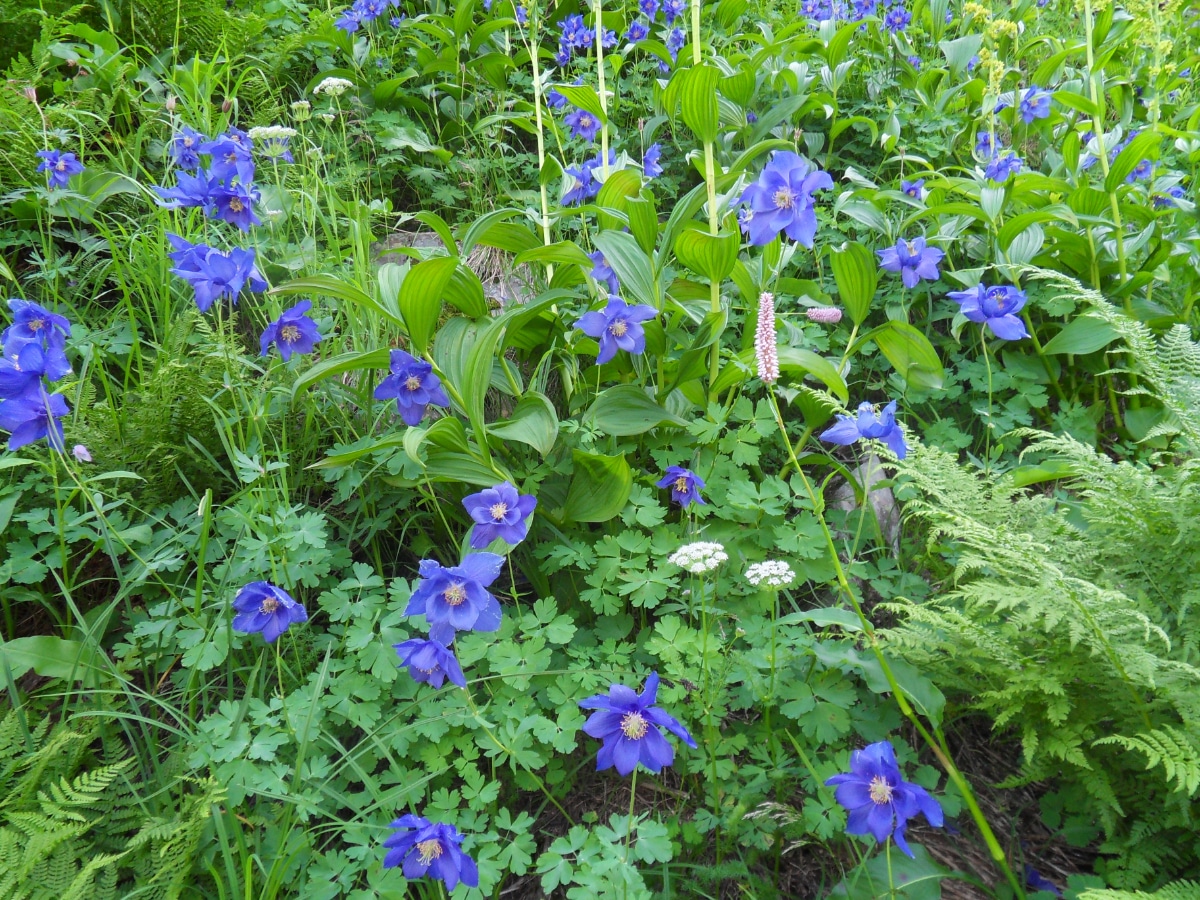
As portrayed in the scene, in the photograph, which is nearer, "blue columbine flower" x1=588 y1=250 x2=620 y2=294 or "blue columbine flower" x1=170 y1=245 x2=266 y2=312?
"blue columbine flower" x1=170 y1=245 x2=266 y2=312

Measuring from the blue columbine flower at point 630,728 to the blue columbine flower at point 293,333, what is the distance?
126cm

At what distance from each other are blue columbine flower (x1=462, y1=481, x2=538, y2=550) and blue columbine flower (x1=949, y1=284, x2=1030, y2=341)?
1.52 m

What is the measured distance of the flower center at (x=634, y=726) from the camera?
1.40 m

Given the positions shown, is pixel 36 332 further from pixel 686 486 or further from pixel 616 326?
pixel 686 486

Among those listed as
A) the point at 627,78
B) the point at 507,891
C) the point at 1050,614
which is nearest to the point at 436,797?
the point at 507,891

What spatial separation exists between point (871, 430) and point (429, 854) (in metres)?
1.23

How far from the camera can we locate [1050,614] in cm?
135

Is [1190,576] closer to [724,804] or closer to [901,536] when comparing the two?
[901,536]

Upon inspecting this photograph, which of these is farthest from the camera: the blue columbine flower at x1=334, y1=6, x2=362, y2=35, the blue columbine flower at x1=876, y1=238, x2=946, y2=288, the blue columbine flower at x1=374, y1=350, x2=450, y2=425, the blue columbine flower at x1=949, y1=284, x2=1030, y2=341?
the blue columbine flower at x1=334, y1=6, x2=362, y2=35

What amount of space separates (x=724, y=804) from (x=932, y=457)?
0.91 meters

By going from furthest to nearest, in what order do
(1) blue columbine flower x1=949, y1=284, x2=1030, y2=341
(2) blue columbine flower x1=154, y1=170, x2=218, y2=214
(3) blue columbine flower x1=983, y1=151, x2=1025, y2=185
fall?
(3) blue columbine flower x1=983, y1=151, x2=1025, y2=185
(1) blue columbine flower x1=949, y1=284, x2=1030, y2=341
(2) blue columbine flower x1=154, y1=170, x2=218, y2=214

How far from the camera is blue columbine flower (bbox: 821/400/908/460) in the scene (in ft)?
5.63

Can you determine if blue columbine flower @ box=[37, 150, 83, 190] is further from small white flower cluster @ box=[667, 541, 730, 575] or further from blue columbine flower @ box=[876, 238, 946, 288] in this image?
blue columbine flower @ box=[876, 238, 946, 288]

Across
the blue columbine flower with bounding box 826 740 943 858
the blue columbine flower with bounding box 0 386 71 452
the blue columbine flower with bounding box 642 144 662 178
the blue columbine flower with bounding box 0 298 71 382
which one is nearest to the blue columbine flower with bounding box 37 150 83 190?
the blue columbine flower with bounding box 0 298 71 382
